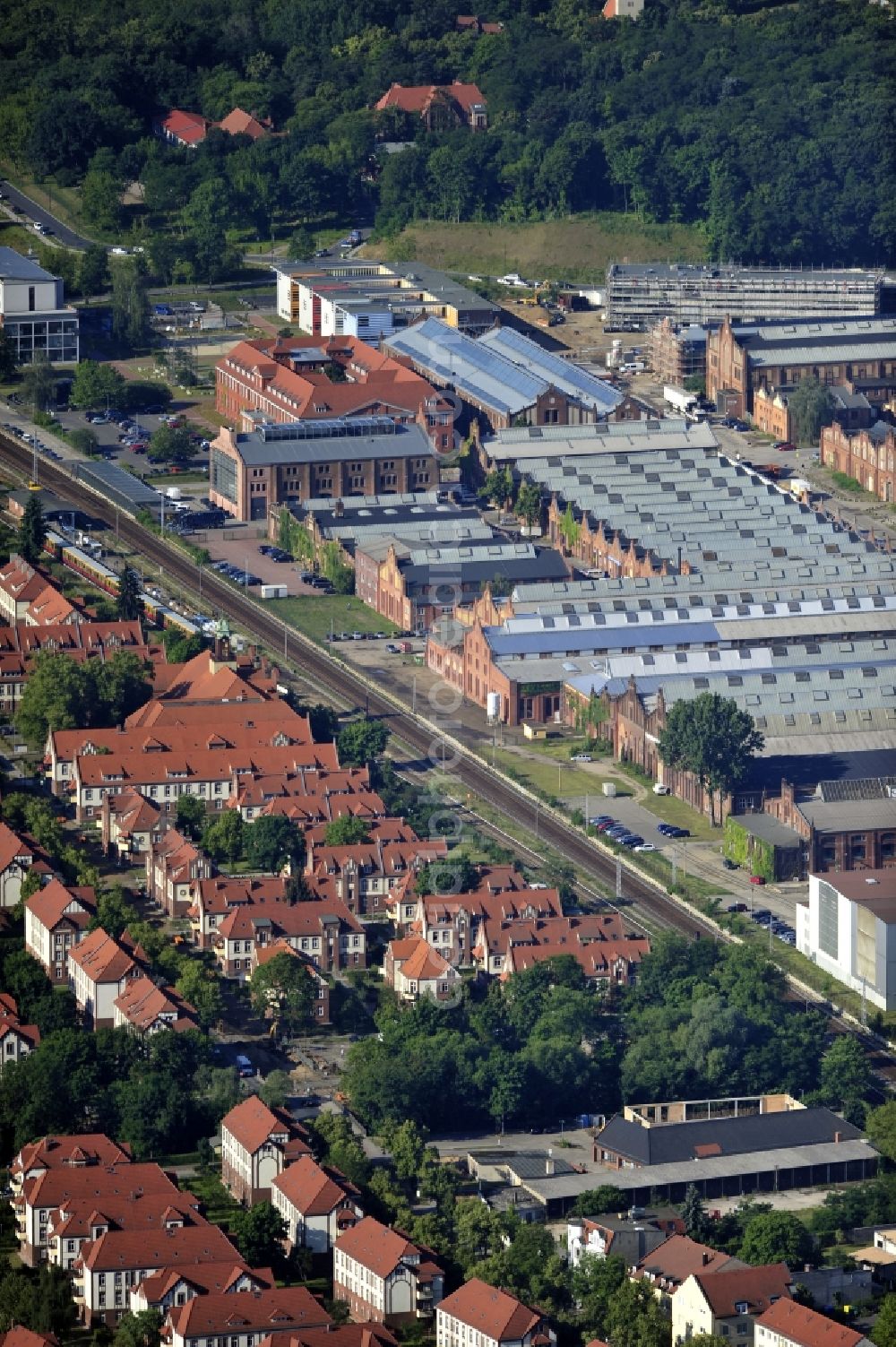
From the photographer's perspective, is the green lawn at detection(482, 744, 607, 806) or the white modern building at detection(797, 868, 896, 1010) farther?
the green lawn at detection(482, 744, 607, 806)

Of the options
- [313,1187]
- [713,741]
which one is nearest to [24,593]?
[713,741]

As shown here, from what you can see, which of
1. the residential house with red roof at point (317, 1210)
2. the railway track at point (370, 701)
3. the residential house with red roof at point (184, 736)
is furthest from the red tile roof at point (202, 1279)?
the residential house with red roof at point (184, 736)

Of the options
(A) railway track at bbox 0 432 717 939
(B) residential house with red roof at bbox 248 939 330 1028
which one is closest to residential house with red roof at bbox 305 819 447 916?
(B) residential house with red roof at bbox 248 939 330 1028

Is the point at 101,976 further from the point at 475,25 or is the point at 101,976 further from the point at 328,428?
the point at 475,25

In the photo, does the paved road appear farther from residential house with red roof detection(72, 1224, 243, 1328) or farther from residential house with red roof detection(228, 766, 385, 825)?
residential house with red roof detection(72, 1224, 243, 1328)

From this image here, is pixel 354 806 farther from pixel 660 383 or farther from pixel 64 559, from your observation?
pixel 660 383

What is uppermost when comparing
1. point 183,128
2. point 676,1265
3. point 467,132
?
point 467,132

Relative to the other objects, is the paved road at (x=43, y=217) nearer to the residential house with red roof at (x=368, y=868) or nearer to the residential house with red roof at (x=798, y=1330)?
the residential house with red roof at (x=368, y=868)
